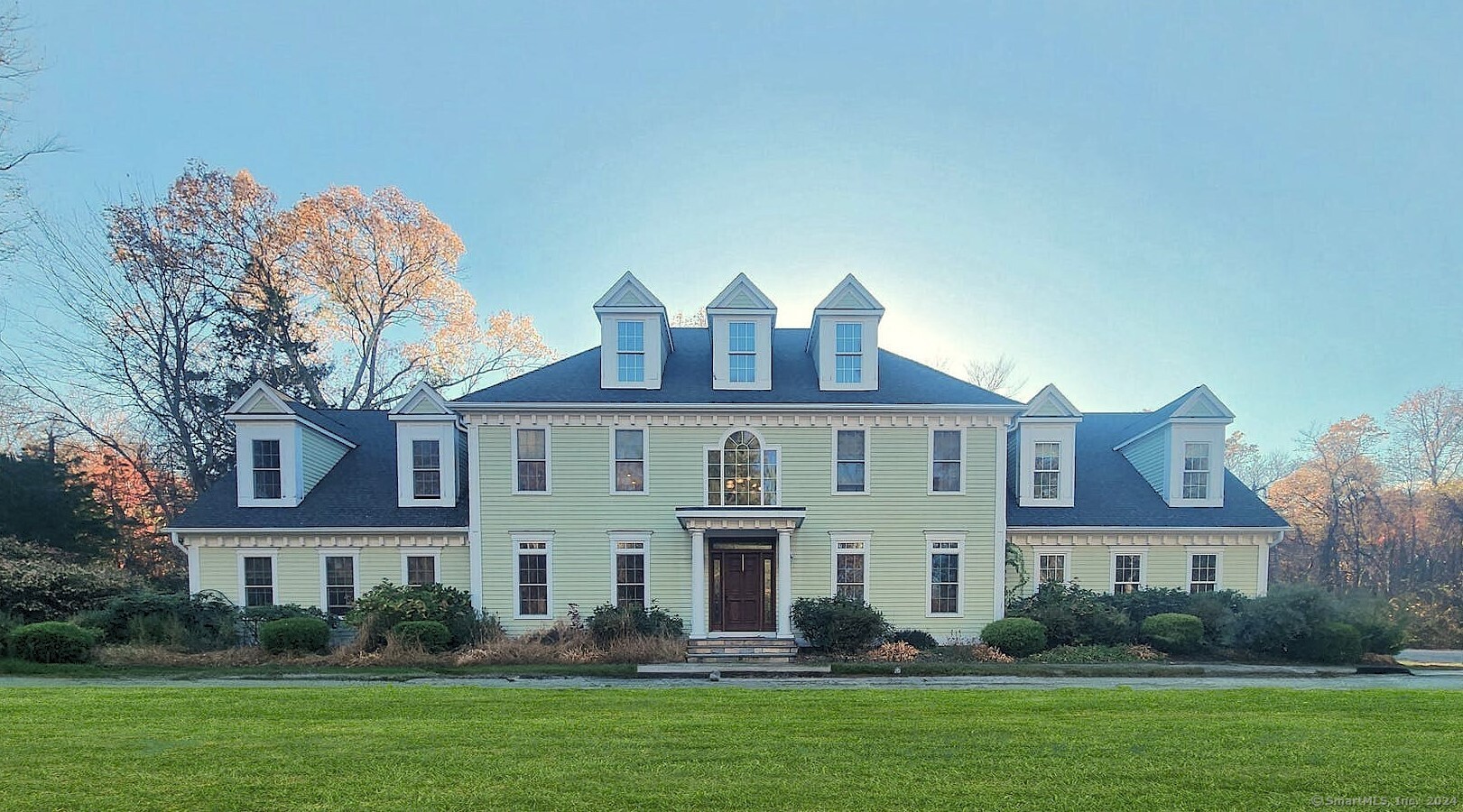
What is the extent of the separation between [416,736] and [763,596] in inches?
438

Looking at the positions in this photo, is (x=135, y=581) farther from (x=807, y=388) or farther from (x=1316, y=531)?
(x=1316, y=531)

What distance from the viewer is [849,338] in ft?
54.5

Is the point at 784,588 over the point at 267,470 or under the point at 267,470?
under

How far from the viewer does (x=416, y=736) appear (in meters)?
5.85

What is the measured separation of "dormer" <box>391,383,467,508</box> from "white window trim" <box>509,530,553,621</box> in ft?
8.29

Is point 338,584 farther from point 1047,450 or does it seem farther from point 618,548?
point 1047,450

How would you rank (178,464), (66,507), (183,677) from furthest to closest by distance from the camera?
(178,464)
(66,507)
(183,677)

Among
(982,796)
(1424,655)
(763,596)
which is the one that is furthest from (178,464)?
(1424,655)

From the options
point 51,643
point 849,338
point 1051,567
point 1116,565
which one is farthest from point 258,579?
point 1116,565

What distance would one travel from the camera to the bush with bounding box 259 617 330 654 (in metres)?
13.8

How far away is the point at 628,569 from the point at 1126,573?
1384cm

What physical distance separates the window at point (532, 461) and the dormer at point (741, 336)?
4757mm

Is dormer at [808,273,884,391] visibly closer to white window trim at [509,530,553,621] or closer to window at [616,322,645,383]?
window at [616,322,645,383]

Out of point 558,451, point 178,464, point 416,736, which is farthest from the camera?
point 178,464
